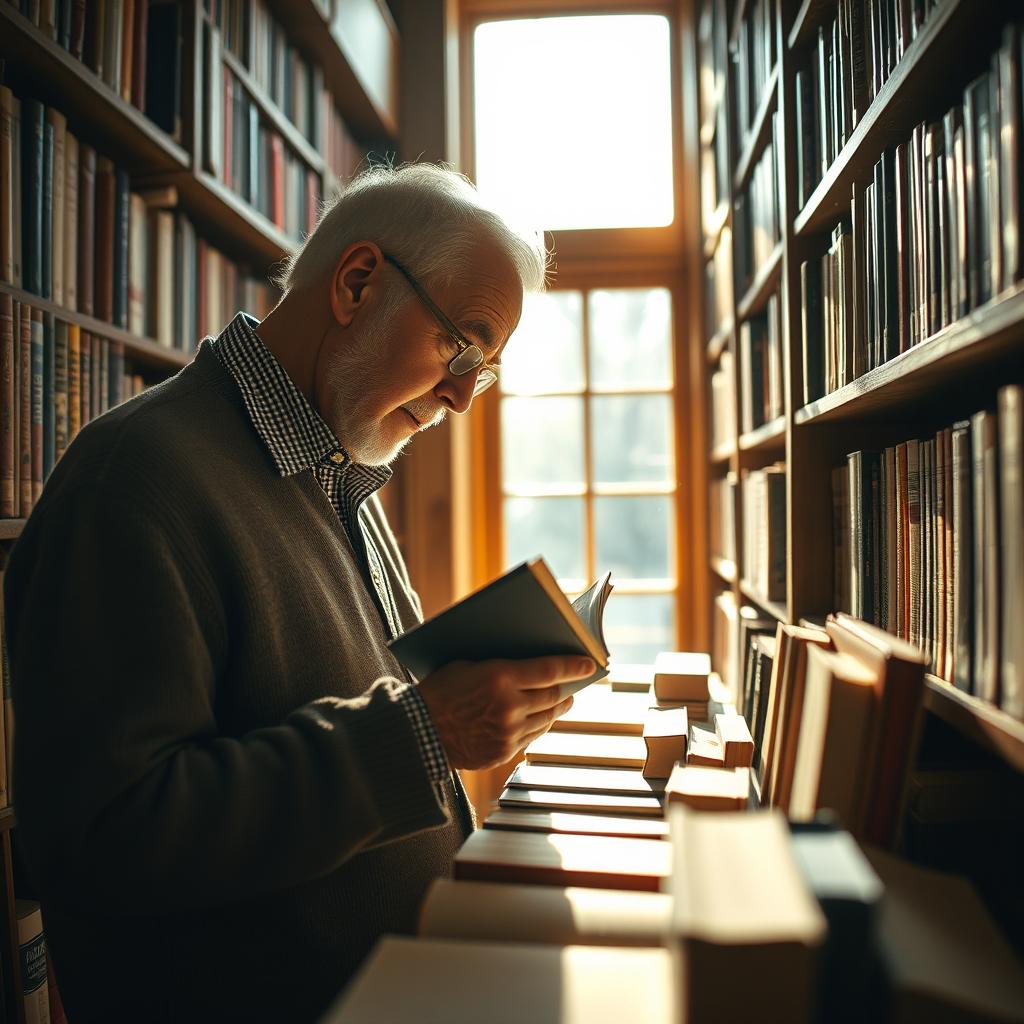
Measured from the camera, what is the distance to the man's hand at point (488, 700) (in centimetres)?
81

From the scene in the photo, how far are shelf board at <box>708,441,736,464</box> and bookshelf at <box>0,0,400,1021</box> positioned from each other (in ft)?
4.50

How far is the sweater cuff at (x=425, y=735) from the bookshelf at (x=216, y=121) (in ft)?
2.78

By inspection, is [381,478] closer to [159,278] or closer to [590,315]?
[159,278]

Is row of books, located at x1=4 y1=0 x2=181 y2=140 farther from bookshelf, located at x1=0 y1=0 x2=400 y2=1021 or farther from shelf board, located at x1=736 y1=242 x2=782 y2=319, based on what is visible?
shelf board, located at x1=736 y1=242 x2=782 y2=319

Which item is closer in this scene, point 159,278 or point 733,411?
point 159,278

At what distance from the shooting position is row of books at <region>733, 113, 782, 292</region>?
Result: 60.7 inches

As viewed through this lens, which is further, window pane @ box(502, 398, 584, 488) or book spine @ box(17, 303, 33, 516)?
window pane @ box(502, 398, 584, 488)

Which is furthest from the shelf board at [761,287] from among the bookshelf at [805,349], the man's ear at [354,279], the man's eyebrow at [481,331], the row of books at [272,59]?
the row of books at [272,59]

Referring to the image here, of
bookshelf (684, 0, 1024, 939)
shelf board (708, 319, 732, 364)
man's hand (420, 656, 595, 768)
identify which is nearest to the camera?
bookshelf (684, 0, 1024, 939)

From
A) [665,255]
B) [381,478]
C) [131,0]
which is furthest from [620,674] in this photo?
[665,255]

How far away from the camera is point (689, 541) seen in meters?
2.94

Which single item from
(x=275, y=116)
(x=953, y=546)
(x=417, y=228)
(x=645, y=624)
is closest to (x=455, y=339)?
(x=417, y=228)

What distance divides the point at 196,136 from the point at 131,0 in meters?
0.26

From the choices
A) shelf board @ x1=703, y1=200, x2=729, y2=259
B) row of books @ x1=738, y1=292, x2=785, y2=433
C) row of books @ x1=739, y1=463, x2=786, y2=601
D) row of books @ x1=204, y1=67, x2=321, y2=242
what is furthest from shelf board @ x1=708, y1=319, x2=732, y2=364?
row of books @ x1=204, y1=67, x2=321, y2=242
